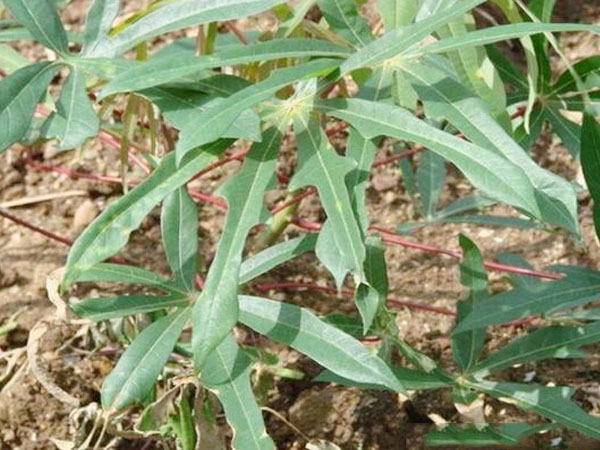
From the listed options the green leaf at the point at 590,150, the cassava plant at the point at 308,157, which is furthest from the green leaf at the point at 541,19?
the green leaf at the point at 590,150

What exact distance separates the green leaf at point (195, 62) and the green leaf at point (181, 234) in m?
0.20

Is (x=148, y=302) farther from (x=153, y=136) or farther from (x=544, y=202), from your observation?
(x=544, y=202)

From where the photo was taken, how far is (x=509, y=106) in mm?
1555

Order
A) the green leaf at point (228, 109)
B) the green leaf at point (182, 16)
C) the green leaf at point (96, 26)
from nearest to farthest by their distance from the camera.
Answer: the green leaf at point (228, 109)
the green leaf at point (182, 16)
the green leaf at point (96, 26)

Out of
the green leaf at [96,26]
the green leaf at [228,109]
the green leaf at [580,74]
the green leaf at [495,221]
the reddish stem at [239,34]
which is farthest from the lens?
the green leaf at [495,221]

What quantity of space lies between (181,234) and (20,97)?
244 millimetres

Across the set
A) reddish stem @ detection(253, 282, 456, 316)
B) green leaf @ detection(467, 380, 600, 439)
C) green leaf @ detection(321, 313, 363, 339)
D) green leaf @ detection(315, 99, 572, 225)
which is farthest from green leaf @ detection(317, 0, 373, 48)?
reddish stem @ detection(253, 282, 456, 316)

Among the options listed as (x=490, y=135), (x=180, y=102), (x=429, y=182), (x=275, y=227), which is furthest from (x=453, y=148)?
(x=429, y=182)

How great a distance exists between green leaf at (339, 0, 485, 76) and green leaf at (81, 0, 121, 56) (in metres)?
0.28

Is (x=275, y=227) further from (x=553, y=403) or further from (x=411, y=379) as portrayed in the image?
(x=553, y=403)

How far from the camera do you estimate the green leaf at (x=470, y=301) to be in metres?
1.52

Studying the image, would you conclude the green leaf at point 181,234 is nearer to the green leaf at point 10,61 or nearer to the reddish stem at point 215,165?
the reddish stem at point 215,165

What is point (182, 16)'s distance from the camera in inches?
51.0

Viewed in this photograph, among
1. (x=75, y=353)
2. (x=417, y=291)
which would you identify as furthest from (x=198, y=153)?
(x=417, y=291)
